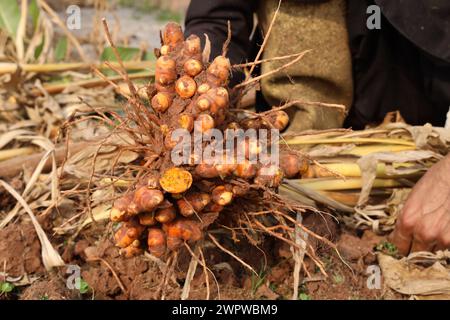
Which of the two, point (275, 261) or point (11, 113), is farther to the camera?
point (11, 113)

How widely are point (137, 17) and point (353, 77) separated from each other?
6.83 ft

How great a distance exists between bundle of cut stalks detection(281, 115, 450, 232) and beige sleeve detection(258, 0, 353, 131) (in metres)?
0.24

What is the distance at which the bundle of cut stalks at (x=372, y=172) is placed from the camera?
1.67m

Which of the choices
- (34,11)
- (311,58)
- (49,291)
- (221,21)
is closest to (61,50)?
(34,11)

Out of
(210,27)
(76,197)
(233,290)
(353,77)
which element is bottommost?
(233,290)

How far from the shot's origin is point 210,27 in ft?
6.07

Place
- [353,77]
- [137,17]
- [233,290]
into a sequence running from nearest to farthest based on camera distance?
[233,290] < [353,77] < [137,17]

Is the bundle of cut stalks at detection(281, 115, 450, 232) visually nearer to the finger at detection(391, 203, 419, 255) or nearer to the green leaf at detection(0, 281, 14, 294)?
the finger at detection(391, 203, 419, 255)

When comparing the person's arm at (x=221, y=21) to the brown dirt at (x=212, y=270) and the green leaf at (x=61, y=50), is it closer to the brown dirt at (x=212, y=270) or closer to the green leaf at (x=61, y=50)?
the brown dirt at (x=212, y=270)

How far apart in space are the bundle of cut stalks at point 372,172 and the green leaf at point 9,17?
138cm

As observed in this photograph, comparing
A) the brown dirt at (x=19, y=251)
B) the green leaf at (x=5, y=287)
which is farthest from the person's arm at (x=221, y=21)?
the green leaf at (x=5, y=287)

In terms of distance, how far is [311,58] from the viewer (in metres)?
1.93
